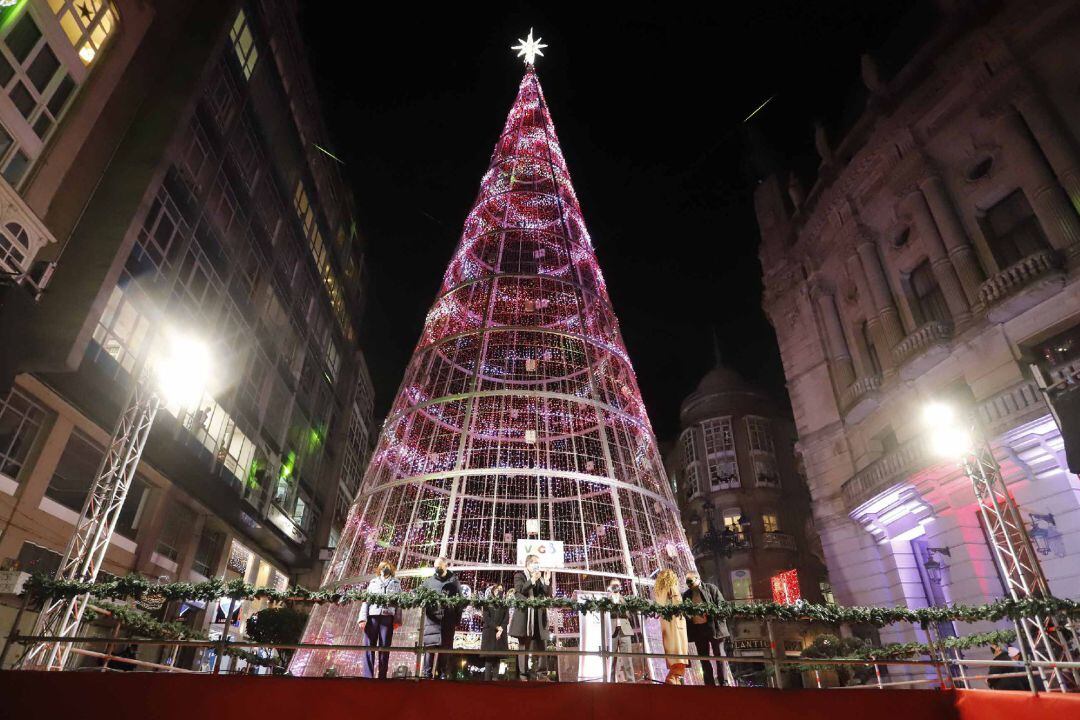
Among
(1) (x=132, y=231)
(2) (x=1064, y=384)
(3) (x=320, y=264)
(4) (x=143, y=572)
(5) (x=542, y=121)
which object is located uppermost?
(3) (x=320, y=264)

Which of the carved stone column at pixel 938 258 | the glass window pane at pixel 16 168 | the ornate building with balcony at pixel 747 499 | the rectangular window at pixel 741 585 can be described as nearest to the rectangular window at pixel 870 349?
the carved stone column at pixel 938 258

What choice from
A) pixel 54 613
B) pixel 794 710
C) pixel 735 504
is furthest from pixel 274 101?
pixel 735 504

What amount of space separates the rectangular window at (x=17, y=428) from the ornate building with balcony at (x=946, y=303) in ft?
78.7

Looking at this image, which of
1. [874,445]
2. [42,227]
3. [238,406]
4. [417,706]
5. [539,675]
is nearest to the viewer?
[417,706]

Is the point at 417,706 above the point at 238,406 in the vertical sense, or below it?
below

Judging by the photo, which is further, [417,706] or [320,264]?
[320,264]

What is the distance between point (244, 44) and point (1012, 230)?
28936 mm

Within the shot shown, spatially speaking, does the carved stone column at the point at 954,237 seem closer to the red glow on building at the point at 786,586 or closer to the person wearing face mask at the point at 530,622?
the person wearing face mask at the point at 530,622

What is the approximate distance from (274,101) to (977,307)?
97.4ft

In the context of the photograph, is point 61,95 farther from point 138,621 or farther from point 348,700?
point 348,700

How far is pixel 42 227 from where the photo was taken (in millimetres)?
14836

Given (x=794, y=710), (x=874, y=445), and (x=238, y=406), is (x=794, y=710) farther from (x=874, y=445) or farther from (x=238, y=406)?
(x=238, y=406)

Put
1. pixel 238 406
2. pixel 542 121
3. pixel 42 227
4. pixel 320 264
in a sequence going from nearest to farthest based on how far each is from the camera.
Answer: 1. pixel 42 227
2. pixel 542 121
3. pixel 238 406
4. pixel 320 264

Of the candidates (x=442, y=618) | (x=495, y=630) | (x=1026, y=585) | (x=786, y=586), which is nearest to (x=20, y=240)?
(x=442, y=618)
